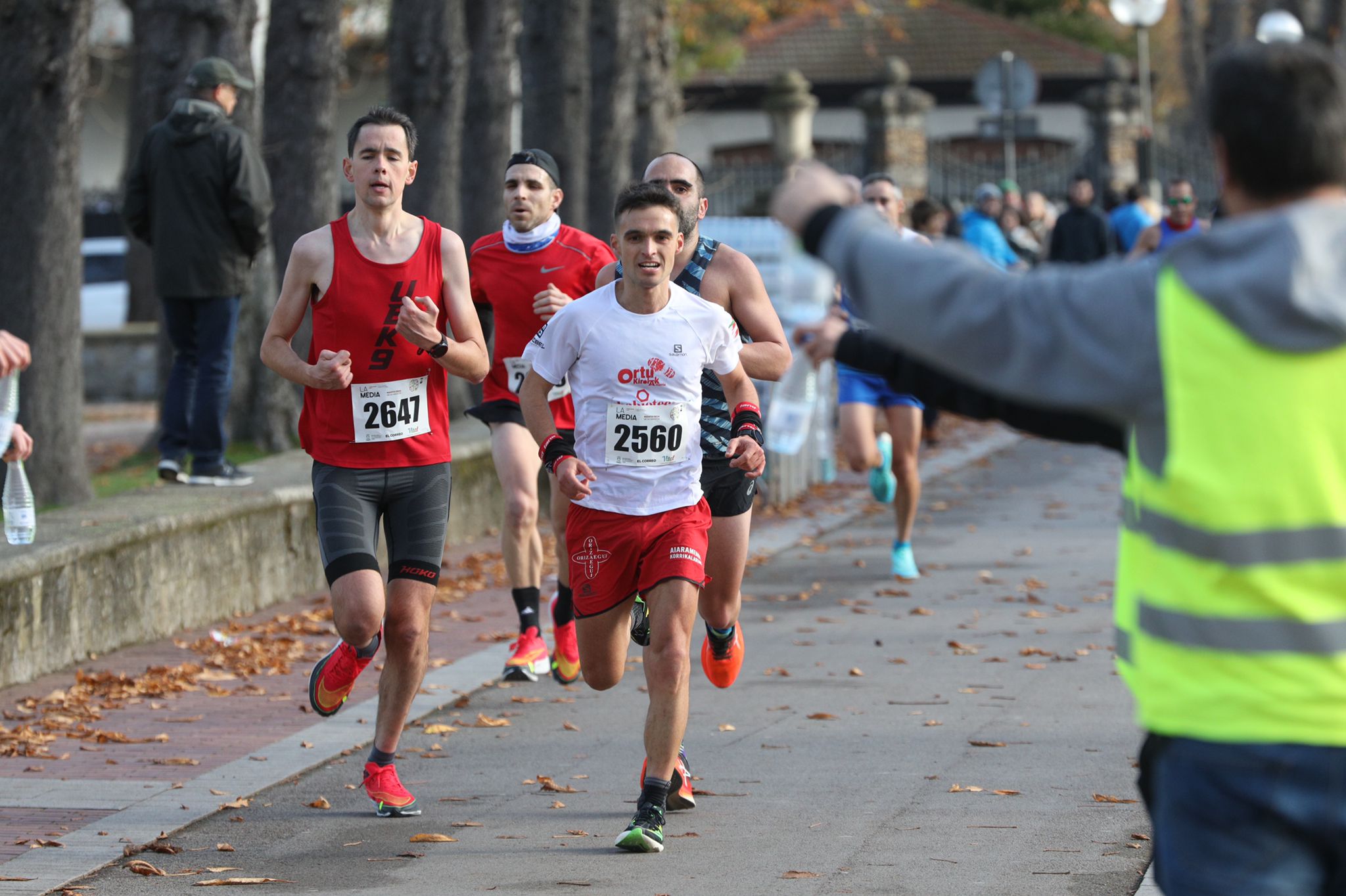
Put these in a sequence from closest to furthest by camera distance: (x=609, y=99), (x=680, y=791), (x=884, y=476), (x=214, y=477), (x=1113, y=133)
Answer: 1. (x=680, y=791)
2. (x=214, y=477)
3. (x=884, y=476)
4. (x=609, y=99)
5. (x=1113, y=133)

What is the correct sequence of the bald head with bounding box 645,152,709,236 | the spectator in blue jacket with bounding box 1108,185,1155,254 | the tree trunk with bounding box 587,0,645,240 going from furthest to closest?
1. the spectator in blue jacket with bounding box 1108,185,1155,254
2. the tree trunk with bounding box 587,0,645,240
3. the bald head with bounding box 645,152,709,236

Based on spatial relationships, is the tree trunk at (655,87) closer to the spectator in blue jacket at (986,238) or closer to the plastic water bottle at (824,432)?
the spectator in blue jacket at (986,238)

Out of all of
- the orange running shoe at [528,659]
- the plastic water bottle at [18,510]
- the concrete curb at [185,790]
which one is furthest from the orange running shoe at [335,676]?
the orange running shoe at [528,659]

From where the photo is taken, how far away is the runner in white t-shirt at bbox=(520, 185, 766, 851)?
20.1 ft

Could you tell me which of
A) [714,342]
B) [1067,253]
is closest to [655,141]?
[1067,253]

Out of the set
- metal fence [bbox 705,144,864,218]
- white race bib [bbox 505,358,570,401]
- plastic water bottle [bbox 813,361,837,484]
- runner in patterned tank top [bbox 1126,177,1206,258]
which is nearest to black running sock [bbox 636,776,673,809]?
white race bib [bbox 505,358,570,401]

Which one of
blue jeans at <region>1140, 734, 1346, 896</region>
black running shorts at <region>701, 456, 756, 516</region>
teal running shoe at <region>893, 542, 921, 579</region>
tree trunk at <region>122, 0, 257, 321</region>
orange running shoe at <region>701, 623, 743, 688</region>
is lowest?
teal running shoe at <region>893, 542, 921, 579</region>

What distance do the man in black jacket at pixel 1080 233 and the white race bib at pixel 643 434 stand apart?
15.0 m

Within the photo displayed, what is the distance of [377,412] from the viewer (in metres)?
6.43

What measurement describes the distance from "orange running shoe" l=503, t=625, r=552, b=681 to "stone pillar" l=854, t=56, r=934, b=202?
950 inches

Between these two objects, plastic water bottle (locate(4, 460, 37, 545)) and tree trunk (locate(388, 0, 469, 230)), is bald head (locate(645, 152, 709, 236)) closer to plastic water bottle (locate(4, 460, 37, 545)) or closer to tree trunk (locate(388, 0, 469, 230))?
plastic water bottle (locate(4, 460, 37, 545))

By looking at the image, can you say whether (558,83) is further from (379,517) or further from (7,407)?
(7,407)

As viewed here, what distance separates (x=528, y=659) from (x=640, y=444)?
9.30 feet

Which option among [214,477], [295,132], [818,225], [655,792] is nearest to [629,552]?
[655,792]
